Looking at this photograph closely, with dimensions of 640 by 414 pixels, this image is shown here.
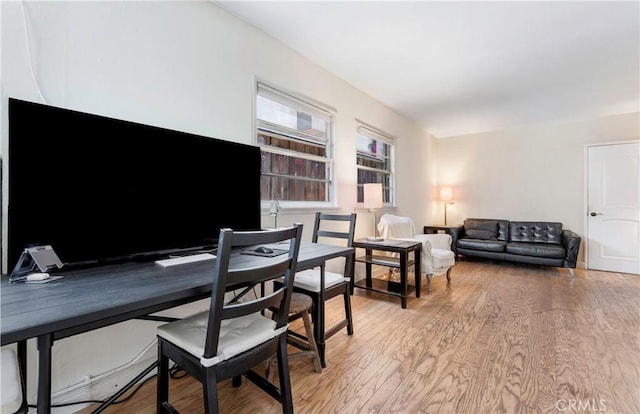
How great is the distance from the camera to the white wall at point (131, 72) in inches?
56.3

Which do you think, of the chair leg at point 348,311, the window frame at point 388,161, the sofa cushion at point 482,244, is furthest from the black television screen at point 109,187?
the sofa cushion at point 482,244

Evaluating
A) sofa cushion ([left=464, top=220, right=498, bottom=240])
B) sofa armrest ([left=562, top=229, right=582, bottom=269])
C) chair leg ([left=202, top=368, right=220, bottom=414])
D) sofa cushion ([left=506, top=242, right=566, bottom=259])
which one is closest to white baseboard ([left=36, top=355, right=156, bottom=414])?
chair leg ([left=202, top=368, right=220, bottom=414])

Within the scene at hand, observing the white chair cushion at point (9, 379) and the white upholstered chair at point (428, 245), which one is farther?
the white upholstered chair at point (428, 245)

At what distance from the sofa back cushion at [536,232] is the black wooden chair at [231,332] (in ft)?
17.2

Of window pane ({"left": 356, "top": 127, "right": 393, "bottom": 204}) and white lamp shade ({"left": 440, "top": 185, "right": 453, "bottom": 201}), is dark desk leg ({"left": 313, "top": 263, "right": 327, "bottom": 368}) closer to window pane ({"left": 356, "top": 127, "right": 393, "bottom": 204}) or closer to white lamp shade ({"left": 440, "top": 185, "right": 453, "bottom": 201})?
window pane ({"left": 356, "top": 127, "right": 393, "bottom": 204})

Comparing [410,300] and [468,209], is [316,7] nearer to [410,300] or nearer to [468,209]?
[410,300]

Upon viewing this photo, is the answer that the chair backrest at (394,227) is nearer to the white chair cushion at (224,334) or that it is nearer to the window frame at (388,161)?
the window frame at (388,161)

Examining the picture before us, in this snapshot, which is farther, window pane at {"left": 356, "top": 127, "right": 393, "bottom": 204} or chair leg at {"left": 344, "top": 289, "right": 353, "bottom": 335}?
window pane at {"left": 356, "top": 127, "right": 393, "bottom": 204}

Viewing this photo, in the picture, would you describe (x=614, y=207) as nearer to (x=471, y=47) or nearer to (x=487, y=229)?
(x=487, y=229)

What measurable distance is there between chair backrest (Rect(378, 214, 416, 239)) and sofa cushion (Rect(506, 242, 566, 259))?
1934 mm

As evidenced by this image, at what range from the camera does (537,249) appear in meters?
4.47

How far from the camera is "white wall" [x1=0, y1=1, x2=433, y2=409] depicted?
4.69 ft

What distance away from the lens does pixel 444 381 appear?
175cm

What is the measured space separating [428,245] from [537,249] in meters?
2.33
